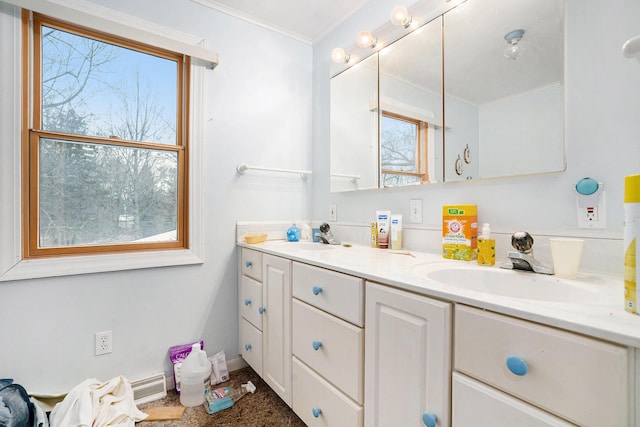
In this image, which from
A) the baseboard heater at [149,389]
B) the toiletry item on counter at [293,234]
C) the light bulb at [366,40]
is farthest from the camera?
the toiletry item on counter at [293,234]

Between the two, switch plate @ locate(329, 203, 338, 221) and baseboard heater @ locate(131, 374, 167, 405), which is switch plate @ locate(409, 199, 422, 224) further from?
baseboard heater @ locate(131, 374, 167, 405)

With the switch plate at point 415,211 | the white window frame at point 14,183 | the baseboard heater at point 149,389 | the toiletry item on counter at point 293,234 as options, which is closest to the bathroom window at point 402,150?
the switch plate at point 415,211

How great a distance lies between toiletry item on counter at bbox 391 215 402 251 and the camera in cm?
152

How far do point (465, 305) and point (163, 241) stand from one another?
168 cm

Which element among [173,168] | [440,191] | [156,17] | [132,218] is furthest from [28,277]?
[440,191]

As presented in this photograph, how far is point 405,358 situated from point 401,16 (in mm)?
1600

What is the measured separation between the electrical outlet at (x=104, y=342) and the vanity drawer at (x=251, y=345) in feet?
2.31

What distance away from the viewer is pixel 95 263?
150cm

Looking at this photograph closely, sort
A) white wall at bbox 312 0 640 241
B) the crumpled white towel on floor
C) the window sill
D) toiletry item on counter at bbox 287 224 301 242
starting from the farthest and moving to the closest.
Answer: toiletry item on counter at bbox 287 224 301 242
the window sill
the crumpled white towel on floor
white wall at bbox 312 0 640 241

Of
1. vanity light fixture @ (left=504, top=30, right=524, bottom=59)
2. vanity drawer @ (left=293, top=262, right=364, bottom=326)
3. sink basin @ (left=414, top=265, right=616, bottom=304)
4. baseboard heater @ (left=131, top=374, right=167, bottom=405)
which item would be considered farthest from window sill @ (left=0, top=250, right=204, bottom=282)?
vanity light fixture @ (left=504, top=30, right=524, bottom=59)

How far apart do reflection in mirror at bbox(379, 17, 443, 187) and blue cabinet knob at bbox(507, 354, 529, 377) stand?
3.07 feet

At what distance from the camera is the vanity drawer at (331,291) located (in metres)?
0.98

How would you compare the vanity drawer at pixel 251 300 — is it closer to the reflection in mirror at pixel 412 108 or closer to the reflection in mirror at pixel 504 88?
the reflection in mirror at pixel 412 108

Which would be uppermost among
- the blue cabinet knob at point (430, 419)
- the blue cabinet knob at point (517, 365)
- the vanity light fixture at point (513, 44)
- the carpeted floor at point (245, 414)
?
the vanity light fixture at point (513, 44)
